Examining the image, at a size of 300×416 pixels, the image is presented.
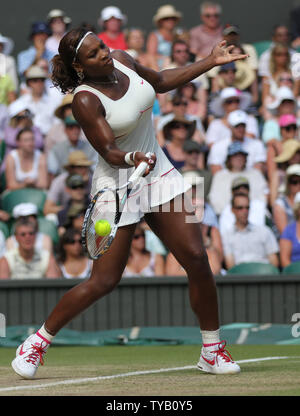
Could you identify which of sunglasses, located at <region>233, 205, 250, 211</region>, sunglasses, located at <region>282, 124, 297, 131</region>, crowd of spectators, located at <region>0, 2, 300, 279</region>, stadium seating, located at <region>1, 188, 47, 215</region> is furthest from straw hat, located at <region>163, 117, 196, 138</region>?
sunglasses, located at <region>233, 205, 250, 211</region>

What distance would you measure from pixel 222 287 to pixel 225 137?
3.04 metres

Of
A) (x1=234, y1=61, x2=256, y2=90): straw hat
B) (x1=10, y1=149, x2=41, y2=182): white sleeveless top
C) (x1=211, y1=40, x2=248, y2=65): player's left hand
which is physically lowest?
(x1=10, y1=149, x2=41, y2=182): white sleeveless top

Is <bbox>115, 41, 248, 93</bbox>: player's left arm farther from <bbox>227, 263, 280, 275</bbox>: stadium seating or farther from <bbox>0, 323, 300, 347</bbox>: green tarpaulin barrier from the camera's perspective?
<bbox>227, 263, 280, 275</bbox>: stadium seating

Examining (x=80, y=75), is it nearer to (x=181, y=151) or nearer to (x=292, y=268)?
(x=292, y=268)

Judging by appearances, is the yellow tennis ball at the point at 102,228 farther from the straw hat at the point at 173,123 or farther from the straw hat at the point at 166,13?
the straw hat at the point at 166,13

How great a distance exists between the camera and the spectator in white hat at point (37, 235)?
31.2ft

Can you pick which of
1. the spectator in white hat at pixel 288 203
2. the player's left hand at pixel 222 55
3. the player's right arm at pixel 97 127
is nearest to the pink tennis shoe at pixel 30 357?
the player's right arm at pixel 97 127

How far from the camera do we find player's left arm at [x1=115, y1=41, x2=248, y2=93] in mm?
5953

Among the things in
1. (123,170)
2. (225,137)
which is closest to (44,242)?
(225,137)

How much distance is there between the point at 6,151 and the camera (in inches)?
453

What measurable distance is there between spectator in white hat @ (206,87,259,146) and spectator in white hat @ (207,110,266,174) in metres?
0.32

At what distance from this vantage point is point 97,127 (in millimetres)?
5430

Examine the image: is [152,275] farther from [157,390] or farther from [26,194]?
[157,390]

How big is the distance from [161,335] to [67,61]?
3.77 meters
